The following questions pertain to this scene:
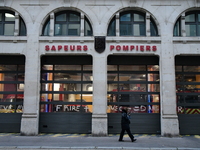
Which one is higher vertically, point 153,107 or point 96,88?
point 96,88

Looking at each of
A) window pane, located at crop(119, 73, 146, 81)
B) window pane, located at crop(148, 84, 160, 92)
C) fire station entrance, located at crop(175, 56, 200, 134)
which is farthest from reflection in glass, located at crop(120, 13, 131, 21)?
window pane, located at crop(148, 84, 160, 92)

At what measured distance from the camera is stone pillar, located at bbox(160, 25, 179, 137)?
→ 13.3 m

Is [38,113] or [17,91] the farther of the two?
[17,91]

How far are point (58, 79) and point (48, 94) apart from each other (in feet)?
3.98

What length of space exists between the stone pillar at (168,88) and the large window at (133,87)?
3.31 feet

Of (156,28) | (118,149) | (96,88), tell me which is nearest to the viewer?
(118,149)

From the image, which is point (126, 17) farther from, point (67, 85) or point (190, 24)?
point (67, 85)

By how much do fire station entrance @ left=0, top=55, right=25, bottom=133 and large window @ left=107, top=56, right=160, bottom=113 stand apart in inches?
237

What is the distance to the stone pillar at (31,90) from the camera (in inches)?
527

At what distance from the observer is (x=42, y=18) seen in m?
14.2

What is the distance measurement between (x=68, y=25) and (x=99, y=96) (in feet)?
17.4

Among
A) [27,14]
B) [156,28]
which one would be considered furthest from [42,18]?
[156,28]

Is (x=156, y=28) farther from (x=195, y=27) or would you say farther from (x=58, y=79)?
(x=58, y=79)

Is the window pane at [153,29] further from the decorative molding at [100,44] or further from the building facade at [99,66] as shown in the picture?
the decorative molding at [100,44]
